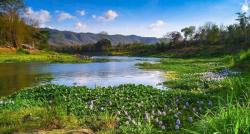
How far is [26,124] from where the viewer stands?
952cm

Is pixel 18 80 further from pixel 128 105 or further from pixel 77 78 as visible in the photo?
pixel 128 105

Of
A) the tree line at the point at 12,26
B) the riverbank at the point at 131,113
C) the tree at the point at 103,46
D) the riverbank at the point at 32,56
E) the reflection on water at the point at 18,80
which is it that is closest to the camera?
the riverbank at the point at 131,113

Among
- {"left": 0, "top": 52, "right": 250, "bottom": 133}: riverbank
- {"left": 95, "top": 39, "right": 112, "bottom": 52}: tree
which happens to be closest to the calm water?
{"left": 0, "top": 52, "right": 250, "bottom": 133}: riverbank

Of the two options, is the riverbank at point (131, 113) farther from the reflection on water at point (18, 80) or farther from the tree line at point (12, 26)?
the tree line at point (12, 26)

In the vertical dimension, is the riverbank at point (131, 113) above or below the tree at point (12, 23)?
below

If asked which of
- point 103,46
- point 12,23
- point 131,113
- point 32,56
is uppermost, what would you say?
point 12,23

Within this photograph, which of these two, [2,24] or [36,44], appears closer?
[2,24]

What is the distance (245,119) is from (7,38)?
89645 millimetres

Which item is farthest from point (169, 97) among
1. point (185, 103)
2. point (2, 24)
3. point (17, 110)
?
point (2, 24)

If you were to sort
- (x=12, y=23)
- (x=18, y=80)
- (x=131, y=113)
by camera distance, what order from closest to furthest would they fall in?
(x=131, y=113)
(x=18, y=80)
(x=12, y=23)

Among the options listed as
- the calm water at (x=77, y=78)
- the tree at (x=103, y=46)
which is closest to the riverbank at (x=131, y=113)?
the calm water at (x=77, y=78)

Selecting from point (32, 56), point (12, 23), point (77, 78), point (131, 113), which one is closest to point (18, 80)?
point (77, 78)

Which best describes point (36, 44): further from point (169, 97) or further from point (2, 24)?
point (169, 97)

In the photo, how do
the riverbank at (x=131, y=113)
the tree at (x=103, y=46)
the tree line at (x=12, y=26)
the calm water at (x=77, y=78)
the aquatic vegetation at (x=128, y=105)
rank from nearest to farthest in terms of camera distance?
the riverbank at (x=131, y=113)
the aquatic vegetation at (x=128, y=105)
the calm water at (x=77, y=78)
the tree line at (x=12, y=26)
the tree at (x=103, y=46)
